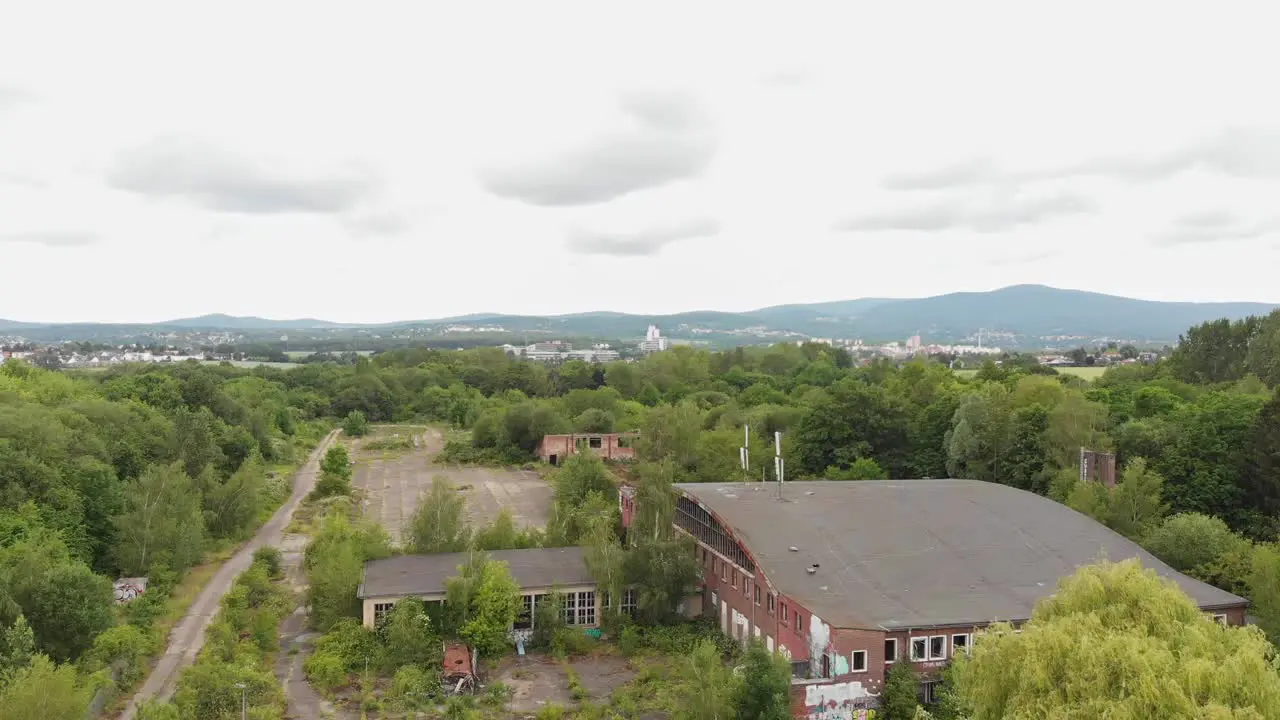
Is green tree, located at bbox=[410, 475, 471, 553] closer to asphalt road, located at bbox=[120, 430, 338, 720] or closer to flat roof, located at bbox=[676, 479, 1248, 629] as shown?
asphalt road, located at bbox=[120, 430, 338, 720]

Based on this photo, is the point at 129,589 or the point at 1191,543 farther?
the point at 129,589

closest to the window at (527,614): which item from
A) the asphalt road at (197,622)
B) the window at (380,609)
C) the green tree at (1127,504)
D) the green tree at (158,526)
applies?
the window at (380,609)

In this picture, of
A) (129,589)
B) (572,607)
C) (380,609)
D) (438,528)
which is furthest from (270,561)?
(572,607)

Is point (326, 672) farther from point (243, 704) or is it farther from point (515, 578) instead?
point (515, 578)

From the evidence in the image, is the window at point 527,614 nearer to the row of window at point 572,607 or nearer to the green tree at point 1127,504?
the row of window at point 572,607

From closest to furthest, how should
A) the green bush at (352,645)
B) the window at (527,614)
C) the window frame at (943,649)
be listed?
the window frame at (943,649) → the green bush at (352,645) → the window at (527,614)

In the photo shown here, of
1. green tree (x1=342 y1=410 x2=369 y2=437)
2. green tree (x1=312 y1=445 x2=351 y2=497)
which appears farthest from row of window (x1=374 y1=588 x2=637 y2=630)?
green tree (x1=342 y1=410 x2=369 y2=437)

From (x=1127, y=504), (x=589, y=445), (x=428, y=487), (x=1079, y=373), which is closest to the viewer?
(x=1127, y=504)
